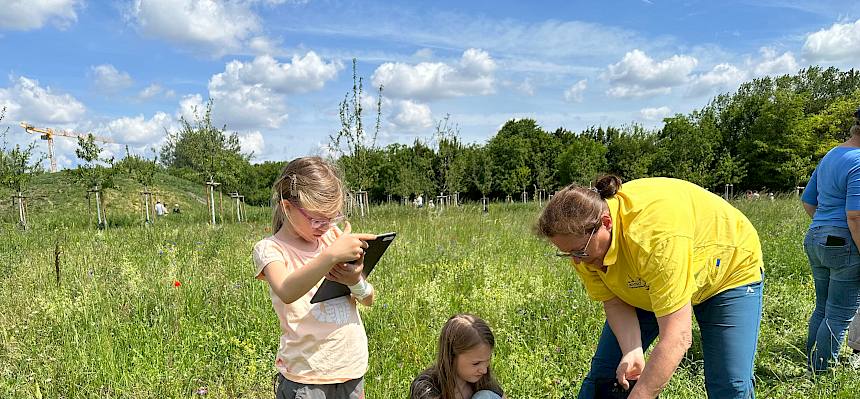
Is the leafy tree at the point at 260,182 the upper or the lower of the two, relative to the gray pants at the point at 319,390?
upper

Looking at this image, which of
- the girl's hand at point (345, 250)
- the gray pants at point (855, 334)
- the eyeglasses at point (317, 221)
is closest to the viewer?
the girl's hand at point (345, 250)

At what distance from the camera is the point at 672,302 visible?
1.94m

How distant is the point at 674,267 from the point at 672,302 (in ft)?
0.41

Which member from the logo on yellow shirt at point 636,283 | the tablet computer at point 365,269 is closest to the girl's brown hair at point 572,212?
the logo on yellow shirt at point 636,283

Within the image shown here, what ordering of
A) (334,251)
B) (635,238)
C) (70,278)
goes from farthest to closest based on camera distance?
(70,278), (635,238), (334,251)

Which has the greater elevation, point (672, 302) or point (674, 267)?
point (674, 267)

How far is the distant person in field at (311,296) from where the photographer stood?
202 centimetres

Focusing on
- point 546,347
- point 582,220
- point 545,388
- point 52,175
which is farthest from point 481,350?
point 52,175

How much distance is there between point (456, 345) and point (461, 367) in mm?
102

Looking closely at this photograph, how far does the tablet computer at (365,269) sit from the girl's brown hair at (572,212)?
0.58 m

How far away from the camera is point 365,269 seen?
2.15 metres

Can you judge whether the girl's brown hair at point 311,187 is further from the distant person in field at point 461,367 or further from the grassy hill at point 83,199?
the grassy hill at point 83,199

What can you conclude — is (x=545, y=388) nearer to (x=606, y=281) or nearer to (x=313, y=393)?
(x=606, y=281)

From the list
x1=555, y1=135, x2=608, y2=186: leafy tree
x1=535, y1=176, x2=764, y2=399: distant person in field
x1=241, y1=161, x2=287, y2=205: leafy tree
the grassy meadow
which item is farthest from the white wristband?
x1=241, y1=161, x2=287, y2=205: leafy tree
